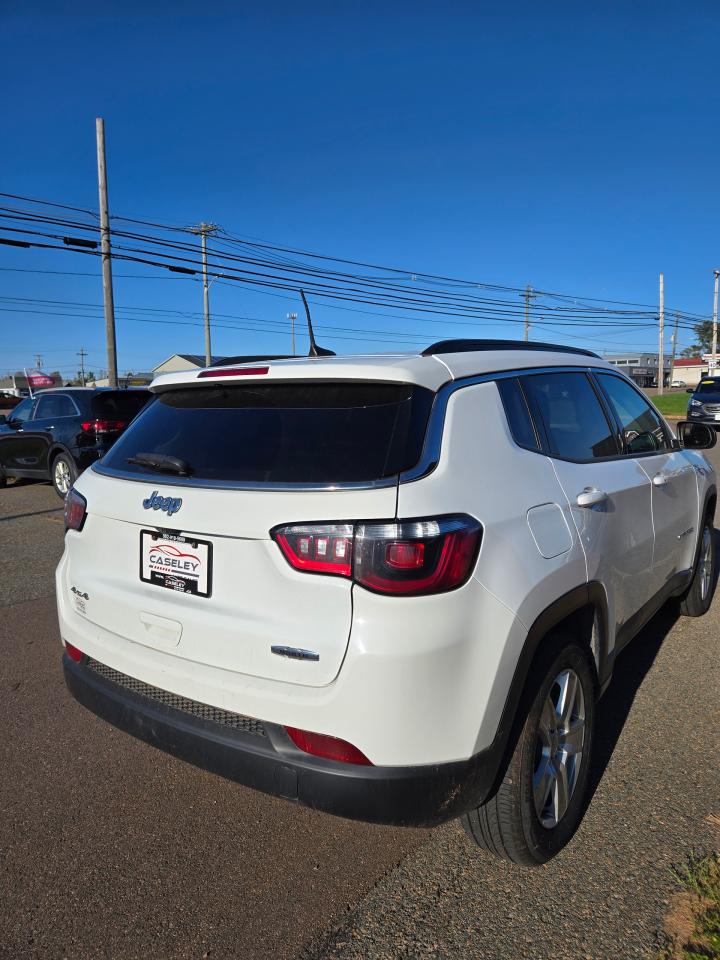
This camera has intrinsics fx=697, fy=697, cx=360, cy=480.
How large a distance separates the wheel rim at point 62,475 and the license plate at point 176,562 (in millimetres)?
8487

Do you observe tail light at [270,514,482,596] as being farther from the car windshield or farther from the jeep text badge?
the car windshield

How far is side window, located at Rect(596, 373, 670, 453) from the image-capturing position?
11.7 ft

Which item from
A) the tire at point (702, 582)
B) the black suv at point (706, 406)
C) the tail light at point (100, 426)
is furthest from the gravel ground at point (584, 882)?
the black suv at point (706, 406)

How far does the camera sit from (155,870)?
2383 mm

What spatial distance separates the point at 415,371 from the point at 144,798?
2.02 meters

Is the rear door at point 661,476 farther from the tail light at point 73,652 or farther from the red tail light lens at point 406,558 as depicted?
the tail light at point 73,652

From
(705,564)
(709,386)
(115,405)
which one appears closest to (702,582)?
(705,564)

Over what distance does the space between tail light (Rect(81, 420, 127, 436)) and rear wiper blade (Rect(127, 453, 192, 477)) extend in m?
7.75

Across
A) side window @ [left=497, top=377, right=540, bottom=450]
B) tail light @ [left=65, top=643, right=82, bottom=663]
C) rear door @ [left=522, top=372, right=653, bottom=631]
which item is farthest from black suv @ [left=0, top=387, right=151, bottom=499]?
side window @ [left=497, top=377, right=540, bottom=450]

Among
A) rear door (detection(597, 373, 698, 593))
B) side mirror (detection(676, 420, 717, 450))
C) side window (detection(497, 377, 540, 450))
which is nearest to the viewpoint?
side window (detection(497, 377, 540, 450))

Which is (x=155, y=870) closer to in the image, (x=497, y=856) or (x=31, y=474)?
(x=497, y=856)

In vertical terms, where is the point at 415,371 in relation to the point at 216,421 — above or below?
above

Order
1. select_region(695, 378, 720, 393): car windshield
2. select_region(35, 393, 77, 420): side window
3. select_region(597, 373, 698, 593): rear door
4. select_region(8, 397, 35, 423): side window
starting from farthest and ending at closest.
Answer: select_region(695, 378, 720, 393): car windshield → select_region(8, 397, 35, 423): side window → select_region(35, 393, 77, 420): side window → select_region(597, 373, 698, 593): rear door

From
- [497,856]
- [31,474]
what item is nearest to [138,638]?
[497,856]
